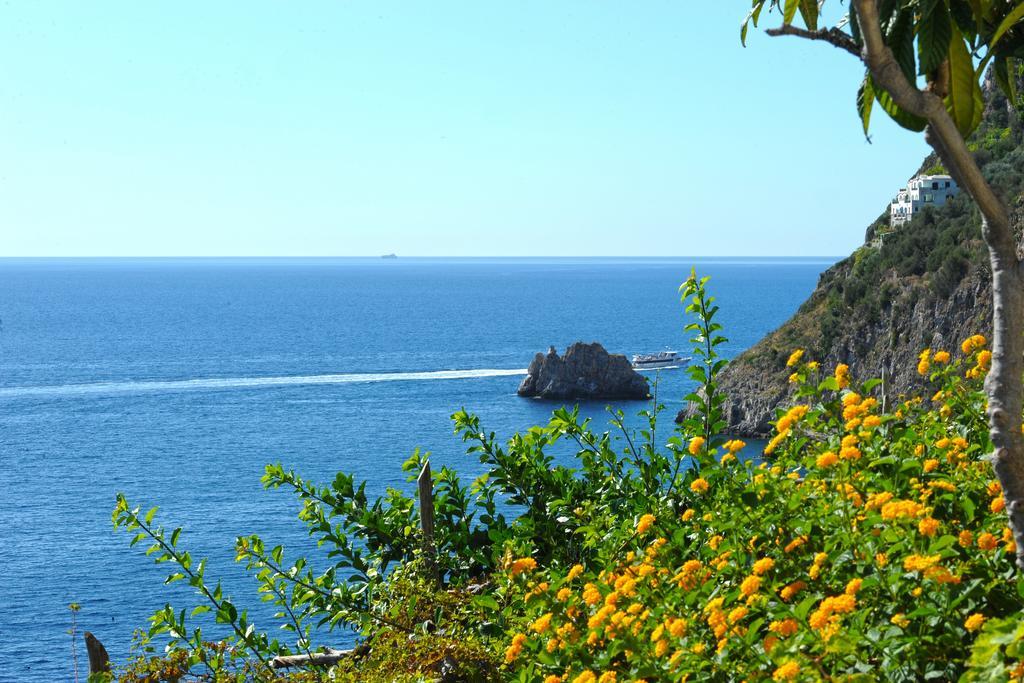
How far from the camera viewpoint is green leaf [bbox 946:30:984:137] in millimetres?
3233

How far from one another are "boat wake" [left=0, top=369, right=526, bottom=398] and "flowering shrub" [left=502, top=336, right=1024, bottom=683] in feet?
300

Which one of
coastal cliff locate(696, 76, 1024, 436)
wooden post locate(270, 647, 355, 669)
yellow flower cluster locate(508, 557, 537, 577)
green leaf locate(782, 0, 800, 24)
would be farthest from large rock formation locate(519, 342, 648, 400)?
green leaf locate(782, 0, 800, 24)

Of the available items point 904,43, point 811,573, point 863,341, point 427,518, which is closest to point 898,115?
Result: point 904,43

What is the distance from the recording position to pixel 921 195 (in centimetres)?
7994

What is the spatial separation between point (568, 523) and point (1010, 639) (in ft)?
13.4

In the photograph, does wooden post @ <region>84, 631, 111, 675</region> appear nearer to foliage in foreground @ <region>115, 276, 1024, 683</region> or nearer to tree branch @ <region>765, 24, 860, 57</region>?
foliage in foreground @ <region>115, 276, 1024, 683</region>

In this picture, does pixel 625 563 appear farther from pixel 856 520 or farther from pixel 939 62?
pixel 939 62

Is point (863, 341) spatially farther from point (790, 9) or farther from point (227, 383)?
point (790, 9)

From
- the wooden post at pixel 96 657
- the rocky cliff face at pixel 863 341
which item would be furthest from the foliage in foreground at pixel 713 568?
the rocky cliff face at pixel 863 341

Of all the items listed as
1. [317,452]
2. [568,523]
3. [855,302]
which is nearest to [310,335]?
[317,452]

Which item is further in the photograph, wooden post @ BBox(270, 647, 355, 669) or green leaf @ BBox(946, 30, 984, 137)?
wooden post @ BBox(270, 647, 355, 669)

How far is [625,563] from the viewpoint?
4.34 meters

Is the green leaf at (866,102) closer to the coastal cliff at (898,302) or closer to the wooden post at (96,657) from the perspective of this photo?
the wooden post at (96,657)

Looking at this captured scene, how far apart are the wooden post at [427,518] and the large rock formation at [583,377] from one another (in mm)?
78517
